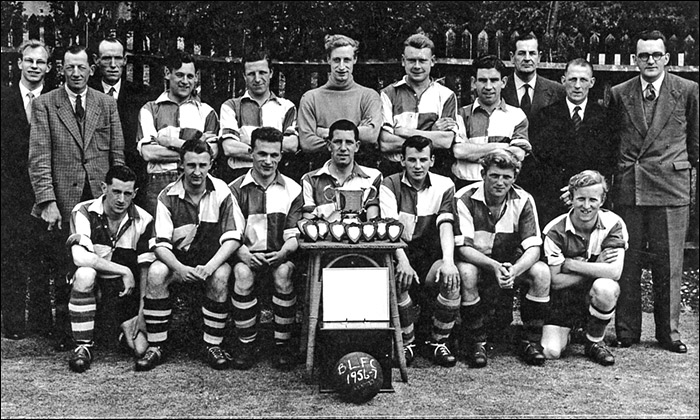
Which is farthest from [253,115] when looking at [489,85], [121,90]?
[489,85]

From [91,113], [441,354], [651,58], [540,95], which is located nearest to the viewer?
[441,354]

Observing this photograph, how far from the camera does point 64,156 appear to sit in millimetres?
5914

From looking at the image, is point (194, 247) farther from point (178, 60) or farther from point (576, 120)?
point (576, 120)

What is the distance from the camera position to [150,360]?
17.9 feet

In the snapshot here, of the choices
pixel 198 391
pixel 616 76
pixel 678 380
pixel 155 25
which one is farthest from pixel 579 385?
pixel 155 25

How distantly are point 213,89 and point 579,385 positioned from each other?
422 cm

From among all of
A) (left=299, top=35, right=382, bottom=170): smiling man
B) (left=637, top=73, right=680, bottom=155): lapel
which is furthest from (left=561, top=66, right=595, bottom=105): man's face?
(left=299, top=35, right=382, bottom=170): smiling man

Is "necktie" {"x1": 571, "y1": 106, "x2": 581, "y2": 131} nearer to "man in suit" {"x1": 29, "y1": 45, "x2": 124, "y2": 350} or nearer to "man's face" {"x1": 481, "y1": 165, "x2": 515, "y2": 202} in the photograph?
"man's face" {"x1": 481, "y1": 165, "x2": 515, "y2": 202}

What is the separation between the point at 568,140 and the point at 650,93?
0.70m

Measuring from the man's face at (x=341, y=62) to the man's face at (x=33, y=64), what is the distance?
2.17m

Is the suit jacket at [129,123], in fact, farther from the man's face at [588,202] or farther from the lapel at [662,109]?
the lapel at [662,109]

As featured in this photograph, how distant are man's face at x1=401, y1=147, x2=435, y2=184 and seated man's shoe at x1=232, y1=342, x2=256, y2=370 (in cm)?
162

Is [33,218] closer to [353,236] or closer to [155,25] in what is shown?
[155,25]

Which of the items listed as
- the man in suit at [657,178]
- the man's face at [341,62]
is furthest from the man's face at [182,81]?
the man in suit at [657,178]
